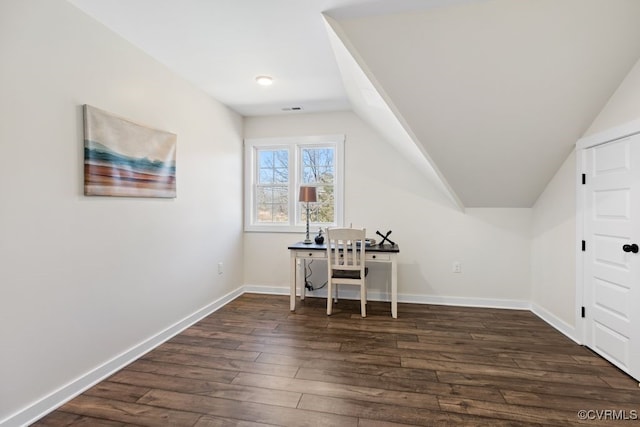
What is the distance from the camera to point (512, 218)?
3.49 meters

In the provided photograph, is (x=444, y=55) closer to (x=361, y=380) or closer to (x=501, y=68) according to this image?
(x=501, y=68)

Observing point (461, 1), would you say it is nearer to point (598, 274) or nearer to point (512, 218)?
point (598, 274)

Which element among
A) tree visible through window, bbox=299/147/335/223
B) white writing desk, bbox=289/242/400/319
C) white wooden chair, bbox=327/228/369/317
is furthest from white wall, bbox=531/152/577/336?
tree visible through window, bbox=299/147/335/223

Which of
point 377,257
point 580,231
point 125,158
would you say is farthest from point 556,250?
point 125,158

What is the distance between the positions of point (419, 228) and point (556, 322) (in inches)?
63.8

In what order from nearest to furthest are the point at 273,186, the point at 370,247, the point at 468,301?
the point at 370,247 → the point at 468,301 → the point at 273,186

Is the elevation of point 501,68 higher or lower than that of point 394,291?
higher

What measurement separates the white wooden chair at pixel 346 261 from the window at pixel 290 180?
2.39 feet

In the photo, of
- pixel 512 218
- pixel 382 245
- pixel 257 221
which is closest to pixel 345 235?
pixel 382 245

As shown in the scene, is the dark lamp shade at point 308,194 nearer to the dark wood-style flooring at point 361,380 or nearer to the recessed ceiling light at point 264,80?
the recessed ceiling light at point 264,80

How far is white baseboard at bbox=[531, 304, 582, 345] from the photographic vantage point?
2.66m

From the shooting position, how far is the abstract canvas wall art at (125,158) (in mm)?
1963

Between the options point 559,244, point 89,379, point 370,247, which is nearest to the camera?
point 89,379

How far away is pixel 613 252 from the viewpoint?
2203 mm
